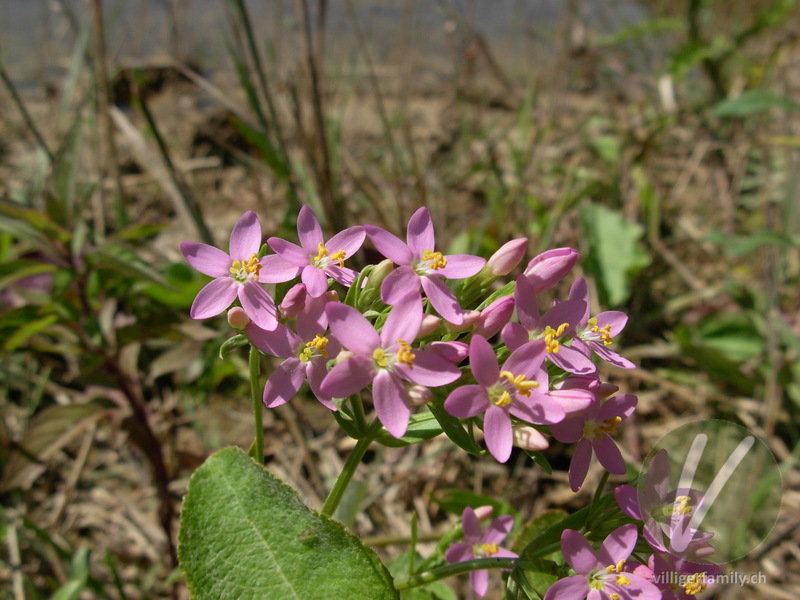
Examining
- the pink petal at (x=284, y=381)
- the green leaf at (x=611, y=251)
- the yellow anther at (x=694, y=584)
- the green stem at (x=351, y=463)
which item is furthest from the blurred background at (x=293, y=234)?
the yellow anther at (x=694, y=584)

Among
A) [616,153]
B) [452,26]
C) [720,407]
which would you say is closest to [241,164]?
[452,26]

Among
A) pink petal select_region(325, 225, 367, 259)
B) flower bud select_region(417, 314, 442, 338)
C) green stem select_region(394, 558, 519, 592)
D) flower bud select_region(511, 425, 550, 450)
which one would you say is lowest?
green stem select_region(394, 558, 519, 592)

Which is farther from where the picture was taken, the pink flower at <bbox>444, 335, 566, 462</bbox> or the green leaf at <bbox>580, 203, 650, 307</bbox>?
the green leaf at <bbox>580, 203, 650, 307</bbox>

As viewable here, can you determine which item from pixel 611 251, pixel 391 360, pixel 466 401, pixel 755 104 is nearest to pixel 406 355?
pixel 391 360

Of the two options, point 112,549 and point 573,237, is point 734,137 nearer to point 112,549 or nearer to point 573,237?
point 573,237

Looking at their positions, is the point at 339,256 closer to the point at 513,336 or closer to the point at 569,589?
the point at 513,336

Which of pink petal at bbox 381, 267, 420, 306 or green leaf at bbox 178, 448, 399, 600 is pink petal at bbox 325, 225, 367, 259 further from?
green leaf at bbox 178, 448, 399, 600

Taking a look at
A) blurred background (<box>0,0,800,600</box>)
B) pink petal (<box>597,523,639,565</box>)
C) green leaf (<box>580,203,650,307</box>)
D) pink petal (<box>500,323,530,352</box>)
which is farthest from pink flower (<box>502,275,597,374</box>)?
green leaf (<box>580,203,650,307</box>)

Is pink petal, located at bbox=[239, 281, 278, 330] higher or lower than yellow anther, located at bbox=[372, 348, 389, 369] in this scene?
higher
